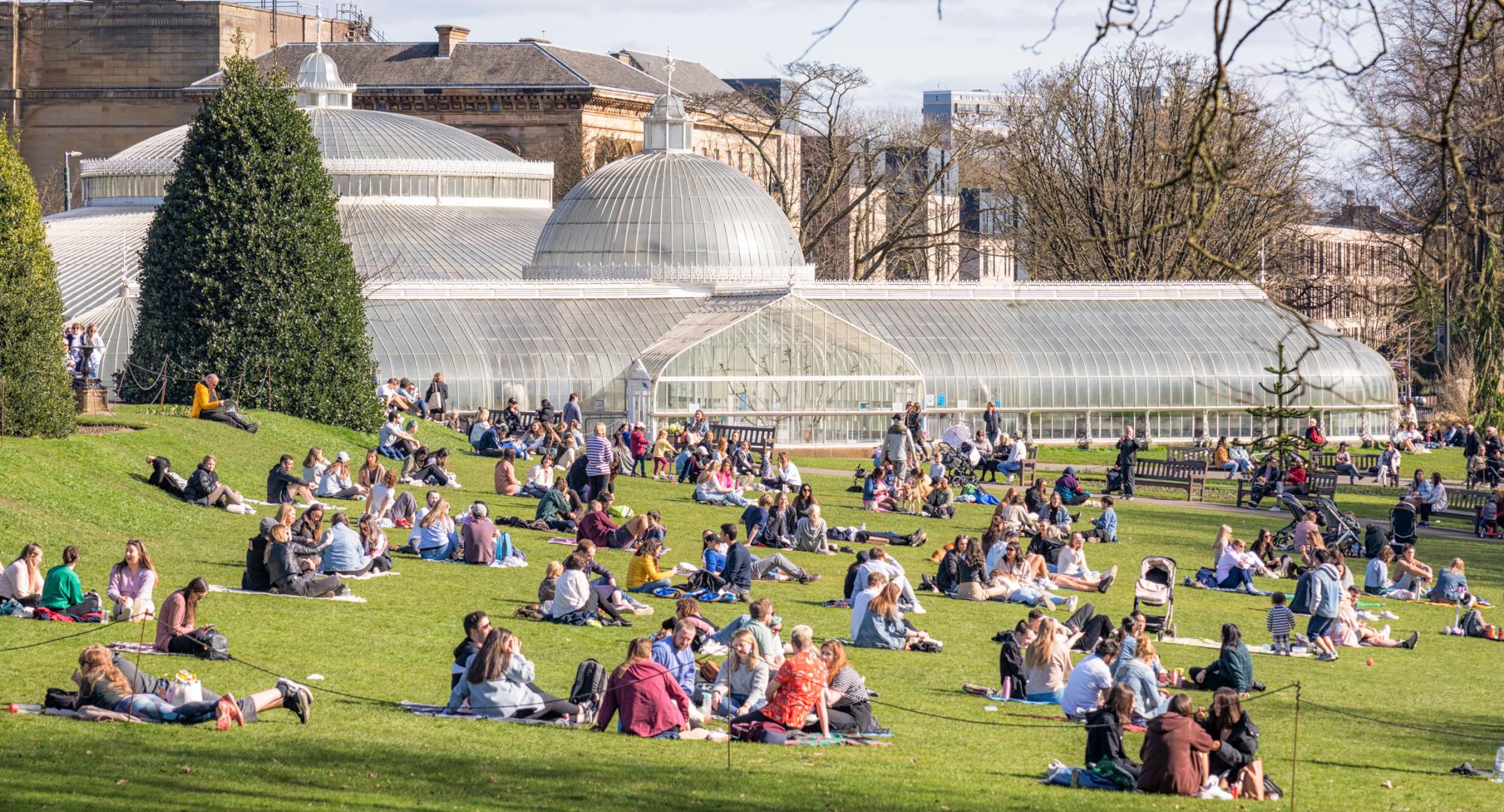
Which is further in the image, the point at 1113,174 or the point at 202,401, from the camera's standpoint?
the point at 1113,174

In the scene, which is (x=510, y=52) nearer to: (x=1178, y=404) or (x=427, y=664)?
(x=1178, y=404)

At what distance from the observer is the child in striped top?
73.9ft

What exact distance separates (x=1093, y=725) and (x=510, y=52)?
268 ft

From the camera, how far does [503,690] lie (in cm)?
1612

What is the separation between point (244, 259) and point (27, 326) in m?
7.57

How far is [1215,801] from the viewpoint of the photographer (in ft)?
47.7

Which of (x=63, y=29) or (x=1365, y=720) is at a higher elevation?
(x=63, y=29)

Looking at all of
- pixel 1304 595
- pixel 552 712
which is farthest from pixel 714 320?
pixel 552 712

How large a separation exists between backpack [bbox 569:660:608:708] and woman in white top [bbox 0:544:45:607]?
21.1ft

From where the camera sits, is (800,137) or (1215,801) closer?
(1215,801)

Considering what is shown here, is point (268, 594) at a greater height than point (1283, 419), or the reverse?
point (1283, 419)

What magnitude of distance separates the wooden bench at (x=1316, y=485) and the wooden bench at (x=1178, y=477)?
86cm

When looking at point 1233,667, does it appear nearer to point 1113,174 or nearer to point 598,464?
point 598,464

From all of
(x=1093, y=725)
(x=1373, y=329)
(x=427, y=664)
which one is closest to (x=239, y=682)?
(x=427, y=664)
